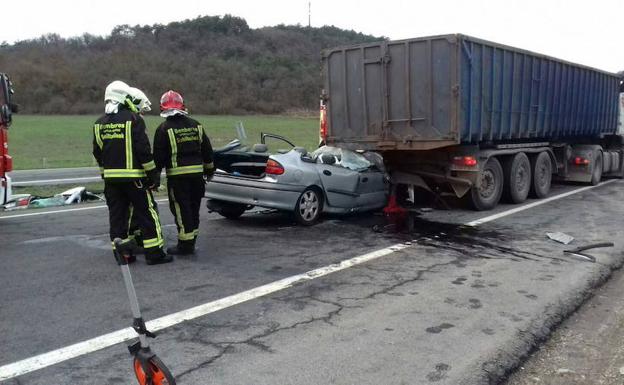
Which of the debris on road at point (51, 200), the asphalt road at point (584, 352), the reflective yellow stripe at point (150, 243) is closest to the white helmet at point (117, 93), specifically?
the reflective yellow stripe at point (150, 243)

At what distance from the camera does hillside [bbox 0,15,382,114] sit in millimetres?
76562

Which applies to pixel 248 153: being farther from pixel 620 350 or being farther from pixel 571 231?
pixel 620 350

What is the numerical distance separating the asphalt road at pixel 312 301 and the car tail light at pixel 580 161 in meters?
5.98

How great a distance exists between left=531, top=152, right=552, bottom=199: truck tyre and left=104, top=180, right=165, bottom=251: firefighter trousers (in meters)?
7.96

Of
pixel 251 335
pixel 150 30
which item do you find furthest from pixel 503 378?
pixel 150 30

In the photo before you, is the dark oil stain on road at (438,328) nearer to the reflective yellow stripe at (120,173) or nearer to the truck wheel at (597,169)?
the reflective yellow stripe at (120,173)

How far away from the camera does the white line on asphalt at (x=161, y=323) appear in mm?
3535

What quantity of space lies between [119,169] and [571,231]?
5.83m

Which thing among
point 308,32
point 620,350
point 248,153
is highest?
point 308,32

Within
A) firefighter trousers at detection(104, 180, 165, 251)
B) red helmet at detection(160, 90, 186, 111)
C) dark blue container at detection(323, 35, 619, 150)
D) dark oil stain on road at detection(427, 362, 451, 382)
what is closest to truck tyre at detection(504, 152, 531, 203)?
dark blue container at detection(323, 35, 619, 150)

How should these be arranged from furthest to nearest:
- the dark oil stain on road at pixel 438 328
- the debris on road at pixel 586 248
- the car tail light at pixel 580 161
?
1. the car tail light at pixel 580 161
2. the debris on road at pixel 586 248
3. the dark oil stain on road at pixel 438 328

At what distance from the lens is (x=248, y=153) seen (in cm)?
830

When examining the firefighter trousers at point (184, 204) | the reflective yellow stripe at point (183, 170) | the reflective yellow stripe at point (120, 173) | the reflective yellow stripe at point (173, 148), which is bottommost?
the firefighter trousers at point (184, 204)

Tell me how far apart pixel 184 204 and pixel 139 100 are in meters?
1.17
